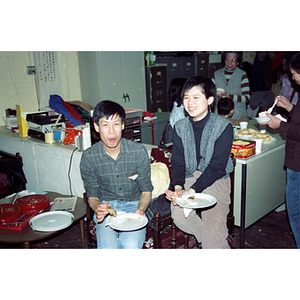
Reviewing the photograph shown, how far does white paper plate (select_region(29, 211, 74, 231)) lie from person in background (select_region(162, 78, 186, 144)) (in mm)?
953

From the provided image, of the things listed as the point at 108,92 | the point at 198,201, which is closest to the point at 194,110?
the point at 198,201

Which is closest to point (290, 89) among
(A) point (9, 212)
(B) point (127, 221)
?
(B) point (127, 221)

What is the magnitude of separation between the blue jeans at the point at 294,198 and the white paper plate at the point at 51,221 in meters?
1.48

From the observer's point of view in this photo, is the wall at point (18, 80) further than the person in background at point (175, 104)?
Yes

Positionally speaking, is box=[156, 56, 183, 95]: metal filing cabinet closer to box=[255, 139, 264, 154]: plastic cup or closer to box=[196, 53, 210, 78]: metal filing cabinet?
box=[196, 53, 210, 78]: metal filing cabinet

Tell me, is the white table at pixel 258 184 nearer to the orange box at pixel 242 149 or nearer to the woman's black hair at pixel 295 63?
the orange box at pixel 242 149

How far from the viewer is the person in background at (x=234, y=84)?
3.34 metres

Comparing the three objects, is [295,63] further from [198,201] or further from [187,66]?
[187,66]

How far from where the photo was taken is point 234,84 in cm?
339

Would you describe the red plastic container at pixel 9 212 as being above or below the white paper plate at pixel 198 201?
below

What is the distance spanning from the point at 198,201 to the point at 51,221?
0.95 meters

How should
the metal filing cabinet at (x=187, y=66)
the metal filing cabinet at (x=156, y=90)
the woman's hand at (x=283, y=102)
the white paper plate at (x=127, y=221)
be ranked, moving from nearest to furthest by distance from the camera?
the white paper plate at (x=127, y=221), the woman's hand at (x=283, y=102), the metal filing cabinet at (x=156, y=90), the metal filing cabinet at (x=187, y=66)

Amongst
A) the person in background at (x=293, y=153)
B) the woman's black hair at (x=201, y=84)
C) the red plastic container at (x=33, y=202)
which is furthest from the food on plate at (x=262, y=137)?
the red plastic container at (x=33, y=202)
